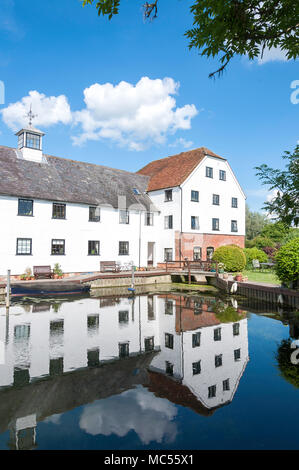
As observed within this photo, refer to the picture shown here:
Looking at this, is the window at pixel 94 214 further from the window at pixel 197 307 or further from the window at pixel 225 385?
the window at pixel 225 385

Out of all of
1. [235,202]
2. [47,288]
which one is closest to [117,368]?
[47,288]

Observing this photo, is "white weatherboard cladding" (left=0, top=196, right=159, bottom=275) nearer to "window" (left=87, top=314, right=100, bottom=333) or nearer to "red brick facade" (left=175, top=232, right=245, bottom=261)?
"red brick facade" (left=175, top=232, right=245, bottom=261)

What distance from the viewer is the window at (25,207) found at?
23.7 meters

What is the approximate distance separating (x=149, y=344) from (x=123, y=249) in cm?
2004

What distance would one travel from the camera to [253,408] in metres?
6.00

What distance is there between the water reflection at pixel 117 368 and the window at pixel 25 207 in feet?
36.6

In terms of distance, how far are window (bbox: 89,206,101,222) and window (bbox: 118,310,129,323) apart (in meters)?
13.7

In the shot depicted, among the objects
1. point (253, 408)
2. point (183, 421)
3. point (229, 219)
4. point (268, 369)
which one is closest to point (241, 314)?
point (268, 369)

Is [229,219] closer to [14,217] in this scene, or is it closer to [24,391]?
[14,217]

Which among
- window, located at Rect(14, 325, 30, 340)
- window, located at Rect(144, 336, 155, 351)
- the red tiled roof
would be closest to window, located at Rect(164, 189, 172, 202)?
the red tiled roof

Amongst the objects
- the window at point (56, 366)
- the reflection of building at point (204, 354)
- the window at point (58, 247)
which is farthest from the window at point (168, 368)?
the window at point (58, 247)

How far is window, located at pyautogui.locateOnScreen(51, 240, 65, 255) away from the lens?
25.2 metres
